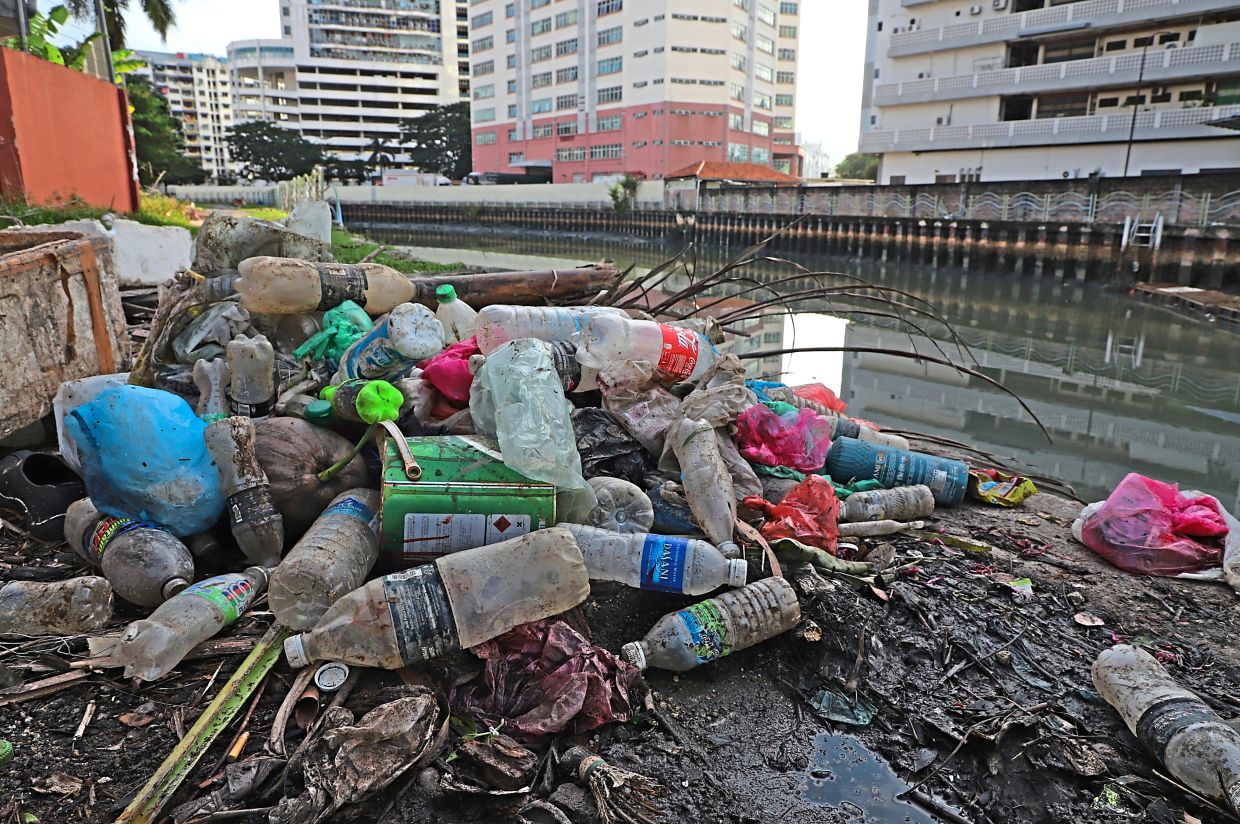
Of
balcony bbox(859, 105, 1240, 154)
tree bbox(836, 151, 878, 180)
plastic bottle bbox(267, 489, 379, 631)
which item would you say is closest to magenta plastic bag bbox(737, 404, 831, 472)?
plastic bottle bbox(267, 489, 379, 631)

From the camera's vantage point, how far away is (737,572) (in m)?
2.31

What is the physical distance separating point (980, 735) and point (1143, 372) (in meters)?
9.59

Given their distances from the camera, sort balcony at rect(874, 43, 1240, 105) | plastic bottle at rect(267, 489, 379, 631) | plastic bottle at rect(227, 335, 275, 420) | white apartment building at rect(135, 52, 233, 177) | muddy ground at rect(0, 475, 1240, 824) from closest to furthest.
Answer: muddy ground at rect(0, 475, 1240, 824) < plastic bottle at rect(267, 489, 379, 631) < plastic bottle at rect(227, 335, 275, 420) < balcony at rect(874, 43, 1240, 105) < white apartment building at rect(135, 52, 233, 177)

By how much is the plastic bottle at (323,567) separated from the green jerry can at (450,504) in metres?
0.08

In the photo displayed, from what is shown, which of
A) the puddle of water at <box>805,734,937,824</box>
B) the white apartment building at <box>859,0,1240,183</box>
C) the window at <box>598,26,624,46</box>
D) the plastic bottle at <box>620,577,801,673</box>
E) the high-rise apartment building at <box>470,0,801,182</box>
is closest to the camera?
the puddle of water at <box>805,734,937,824</box>

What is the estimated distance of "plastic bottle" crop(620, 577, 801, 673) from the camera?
7.12 feet

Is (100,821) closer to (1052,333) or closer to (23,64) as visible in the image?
(23,64)

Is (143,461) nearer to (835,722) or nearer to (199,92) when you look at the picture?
(835,722)

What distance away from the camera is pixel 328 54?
229ft

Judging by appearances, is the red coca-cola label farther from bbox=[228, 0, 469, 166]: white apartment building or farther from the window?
bbox=[228, 0, 469, 166]: white apartment building

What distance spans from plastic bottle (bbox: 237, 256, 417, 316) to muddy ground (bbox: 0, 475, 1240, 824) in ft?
4.09

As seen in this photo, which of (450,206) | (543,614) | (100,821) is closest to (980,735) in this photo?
(543,614)

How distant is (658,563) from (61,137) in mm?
9327

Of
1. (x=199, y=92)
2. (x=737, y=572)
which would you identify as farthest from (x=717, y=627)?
(x=199, y=92)
